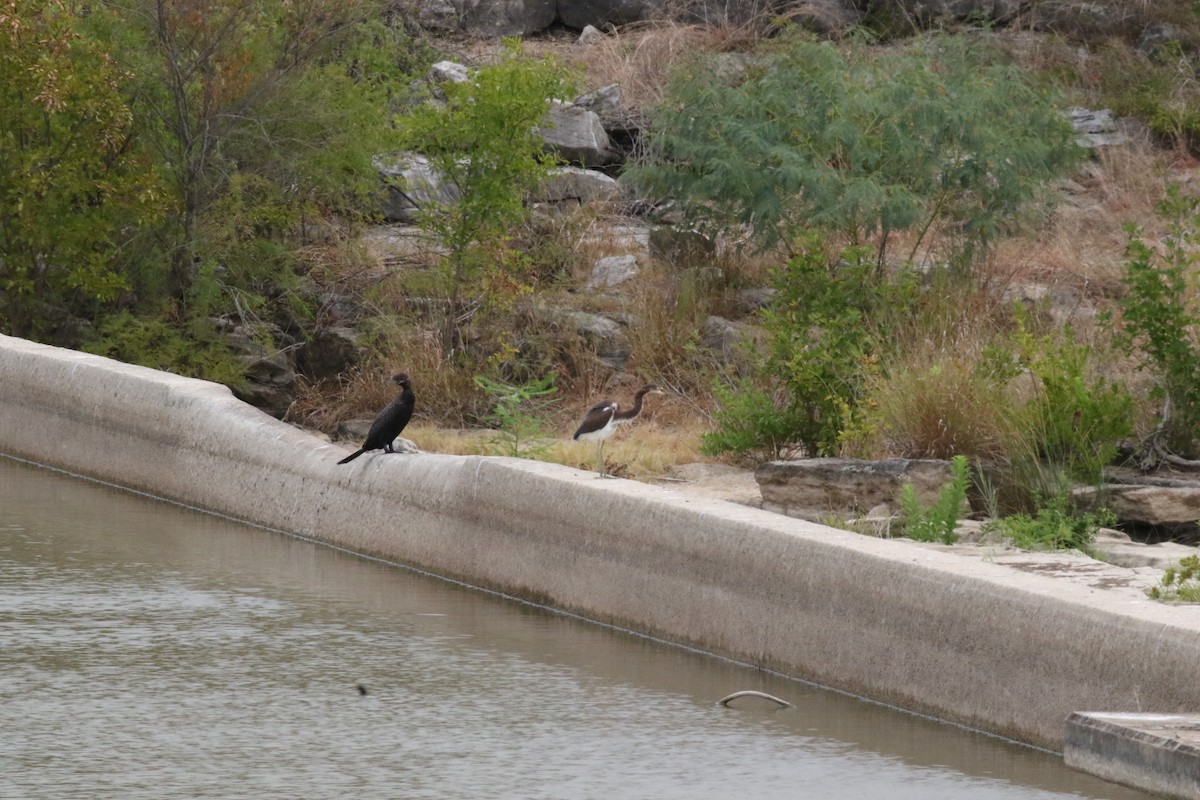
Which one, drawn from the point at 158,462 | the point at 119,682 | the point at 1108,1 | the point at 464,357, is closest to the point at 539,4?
the point at 1108,1

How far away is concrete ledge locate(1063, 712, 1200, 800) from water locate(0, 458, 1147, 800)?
0.34 ft

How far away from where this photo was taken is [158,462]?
1195 cm

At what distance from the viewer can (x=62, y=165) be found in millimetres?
15398

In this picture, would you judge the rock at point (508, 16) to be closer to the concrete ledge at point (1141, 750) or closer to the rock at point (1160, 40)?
the rock at point (1160, 40)

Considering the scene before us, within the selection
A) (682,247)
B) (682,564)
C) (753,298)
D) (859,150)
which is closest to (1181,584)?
(682,564)

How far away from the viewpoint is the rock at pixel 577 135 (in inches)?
810

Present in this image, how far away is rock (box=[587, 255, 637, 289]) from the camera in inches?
679

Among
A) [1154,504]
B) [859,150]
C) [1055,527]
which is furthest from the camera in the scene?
[859,150]

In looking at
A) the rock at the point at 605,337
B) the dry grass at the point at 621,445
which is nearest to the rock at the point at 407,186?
the rock at the point at 605,337

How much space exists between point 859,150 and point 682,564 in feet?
24.9

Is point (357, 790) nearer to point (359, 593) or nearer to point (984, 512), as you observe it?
point (359, 593)

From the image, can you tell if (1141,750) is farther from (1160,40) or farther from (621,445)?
(1160,40)

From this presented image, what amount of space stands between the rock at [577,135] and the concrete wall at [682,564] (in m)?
8.75

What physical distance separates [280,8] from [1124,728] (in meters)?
12.0
